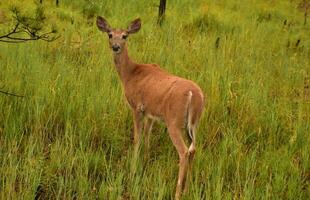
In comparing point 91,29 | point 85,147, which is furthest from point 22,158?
point 91,29

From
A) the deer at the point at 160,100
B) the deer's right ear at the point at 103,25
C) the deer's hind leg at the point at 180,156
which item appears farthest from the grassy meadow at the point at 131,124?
the deer's right ear at the point at 103,25

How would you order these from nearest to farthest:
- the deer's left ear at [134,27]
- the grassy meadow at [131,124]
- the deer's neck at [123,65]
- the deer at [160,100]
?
the grassy meadow at [131,124]
the deer at [160,100]
the deer's neck at [123,65]
the deer's left ear at [134,27]

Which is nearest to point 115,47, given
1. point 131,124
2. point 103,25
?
point 103,25

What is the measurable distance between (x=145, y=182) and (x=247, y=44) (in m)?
5.56

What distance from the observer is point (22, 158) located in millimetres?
4582

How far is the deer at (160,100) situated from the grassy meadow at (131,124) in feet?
0.67

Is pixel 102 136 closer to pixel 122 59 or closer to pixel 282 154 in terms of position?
pixel 122 59

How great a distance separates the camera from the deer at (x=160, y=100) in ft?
15.0

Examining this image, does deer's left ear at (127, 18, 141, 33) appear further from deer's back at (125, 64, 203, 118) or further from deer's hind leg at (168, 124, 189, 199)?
deer's hind leg at (168, 124, 189, 199)

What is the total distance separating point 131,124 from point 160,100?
928 millimetres

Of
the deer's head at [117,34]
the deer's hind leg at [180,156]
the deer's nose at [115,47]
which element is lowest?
the deer's hind leg at [180,156]

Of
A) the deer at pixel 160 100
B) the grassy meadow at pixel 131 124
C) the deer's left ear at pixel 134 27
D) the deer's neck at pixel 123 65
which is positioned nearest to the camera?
the grassy meadow at pixel 131 124

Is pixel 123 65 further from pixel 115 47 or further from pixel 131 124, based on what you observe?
pixel 131 124

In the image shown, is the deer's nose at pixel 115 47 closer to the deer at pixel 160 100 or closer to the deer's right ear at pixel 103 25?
the deer at pixel 160 100
